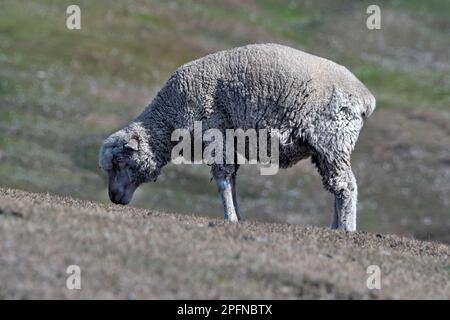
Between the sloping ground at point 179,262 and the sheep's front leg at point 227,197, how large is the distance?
10.9 ft

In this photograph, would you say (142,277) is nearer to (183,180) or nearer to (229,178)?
(229,178)

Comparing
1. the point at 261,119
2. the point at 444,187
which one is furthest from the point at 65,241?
the point at 444,187

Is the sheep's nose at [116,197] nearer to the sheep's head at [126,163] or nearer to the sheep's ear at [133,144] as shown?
the sheep's head at [126,163]

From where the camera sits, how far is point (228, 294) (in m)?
12.2

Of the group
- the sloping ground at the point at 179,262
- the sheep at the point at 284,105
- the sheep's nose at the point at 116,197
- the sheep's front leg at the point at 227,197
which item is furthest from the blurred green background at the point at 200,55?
the sloping ground at the point at 179,262

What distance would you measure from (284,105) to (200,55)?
3720 centimetres

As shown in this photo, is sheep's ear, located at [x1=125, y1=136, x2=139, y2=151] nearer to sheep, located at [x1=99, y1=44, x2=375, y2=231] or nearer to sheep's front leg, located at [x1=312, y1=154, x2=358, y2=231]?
sheep, located at [x1=99, y1=44, x2=375, y2=231]

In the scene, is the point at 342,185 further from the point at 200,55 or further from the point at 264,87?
the point at 200,55

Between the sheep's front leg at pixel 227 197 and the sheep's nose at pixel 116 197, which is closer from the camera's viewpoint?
the sheep's front leg at pixel 227 197

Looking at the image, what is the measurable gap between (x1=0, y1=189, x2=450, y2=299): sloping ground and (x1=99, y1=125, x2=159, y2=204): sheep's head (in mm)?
4254

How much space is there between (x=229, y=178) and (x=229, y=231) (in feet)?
14.0

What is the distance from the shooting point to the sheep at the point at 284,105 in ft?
61.6

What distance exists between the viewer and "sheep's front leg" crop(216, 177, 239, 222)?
19062 mm

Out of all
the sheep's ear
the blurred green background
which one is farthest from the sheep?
the blurred green background
